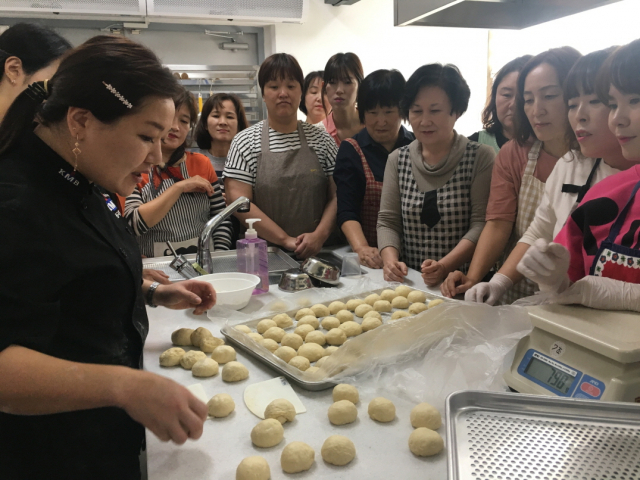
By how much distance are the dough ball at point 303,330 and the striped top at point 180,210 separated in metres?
1.13

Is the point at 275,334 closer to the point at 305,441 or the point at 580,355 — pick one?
the point at 305,441

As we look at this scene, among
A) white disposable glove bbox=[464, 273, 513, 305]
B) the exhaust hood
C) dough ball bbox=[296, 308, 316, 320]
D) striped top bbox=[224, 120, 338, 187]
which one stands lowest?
dough ball bbox=[296, 308, 316, 320]

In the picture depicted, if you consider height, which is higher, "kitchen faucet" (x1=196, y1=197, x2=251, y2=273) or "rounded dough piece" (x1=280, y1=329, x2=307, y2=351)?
"kitchen faucet" (x1=196, y1=197, x2=251, y2=273)

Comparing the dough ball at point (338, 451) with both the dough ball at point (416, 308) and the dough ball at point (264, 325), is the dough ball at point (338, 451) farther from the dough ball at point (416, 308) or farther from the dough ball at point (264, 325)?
the dough ball at point (416, 308)

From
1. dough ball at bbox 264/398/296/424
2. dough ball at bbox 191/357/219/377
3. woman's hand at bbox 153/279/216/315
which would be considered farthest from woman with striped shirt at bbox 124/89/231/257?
dough ball at bbox 264/398/296/424

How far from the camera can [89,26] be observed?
13.6ft

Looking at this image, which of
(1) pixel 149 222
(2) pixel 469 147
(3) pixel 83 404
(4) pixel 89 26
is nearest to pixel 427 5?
(2) pixel 469 147

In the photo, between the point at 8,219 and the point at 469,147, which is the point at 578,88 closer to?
the point at 469,147

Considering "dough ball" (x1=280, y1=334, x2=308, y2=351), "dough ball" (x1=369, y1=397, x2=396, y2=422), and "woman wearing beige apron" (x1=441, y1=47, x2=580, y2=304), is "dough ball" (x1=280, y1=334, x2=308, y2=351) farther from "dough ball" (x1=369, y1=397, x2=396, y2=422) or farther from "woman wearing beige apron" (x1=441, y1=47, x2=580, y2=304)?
"woman wearing beige apron" (x1=441, y1=47, x2=580, y2=304)

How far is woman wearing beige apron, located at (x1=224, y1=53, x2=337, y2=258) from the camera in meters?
2.27

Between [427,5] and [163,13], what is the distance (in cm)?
301

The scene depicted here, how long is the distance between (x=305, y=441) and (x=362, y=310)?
65 cm

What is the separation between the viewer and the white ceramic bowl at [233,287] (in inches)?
57.7

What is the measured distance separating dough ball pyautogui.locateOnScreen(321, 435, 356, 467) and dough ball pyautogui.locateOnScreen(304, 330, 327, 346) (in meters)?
0.47
